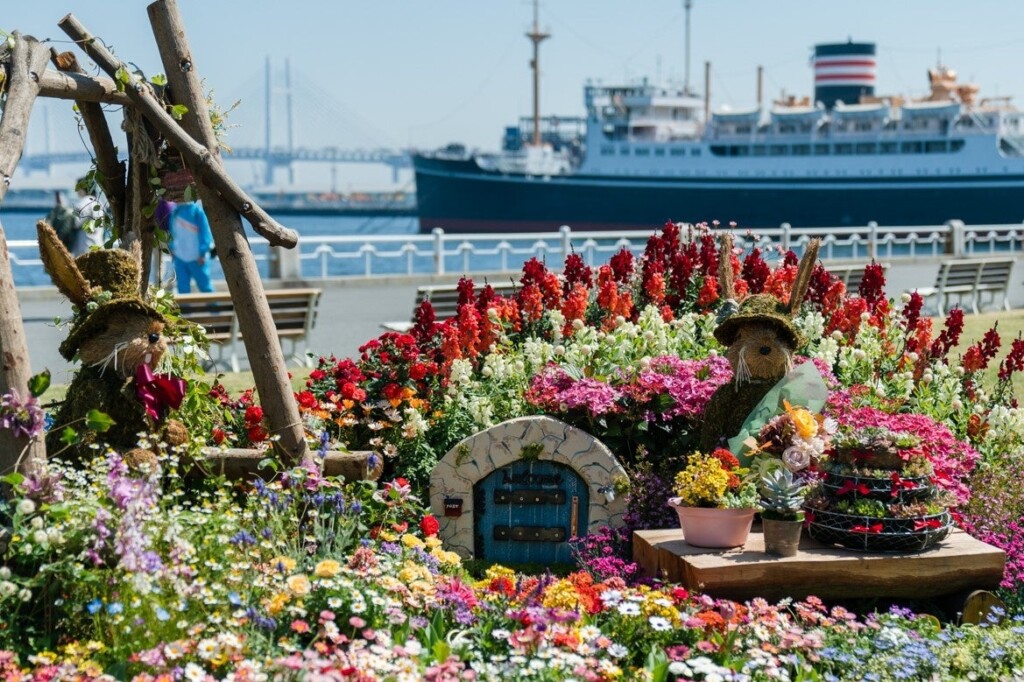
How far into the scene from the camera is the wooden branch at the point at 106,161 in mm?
5484

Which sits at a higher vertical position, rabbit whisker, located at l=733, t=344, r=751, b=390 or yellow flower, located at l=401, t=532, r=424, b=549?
rabbit whisker, located at l=733, t=344, r=751, b=390

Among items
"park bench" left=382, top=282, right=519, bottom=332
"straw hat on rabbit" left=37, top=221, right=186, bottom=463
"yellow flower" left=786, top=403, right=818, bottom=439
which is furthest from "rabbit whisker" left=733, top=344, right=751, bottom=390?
"park bench" left=382, top=282, right=519, bottom=332

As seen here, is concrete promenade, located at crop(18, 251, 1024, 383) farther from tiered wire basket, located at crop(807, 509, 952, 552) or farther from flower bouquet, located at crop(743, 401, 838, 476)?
tiered wire basket, located at crop(807, 509, 952, 552)

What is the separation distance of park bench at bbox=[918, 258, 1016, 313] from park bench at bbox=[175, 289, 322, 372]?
8.49 meters

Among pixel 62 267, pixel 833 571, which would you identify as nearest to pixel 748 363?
pixel 833 571

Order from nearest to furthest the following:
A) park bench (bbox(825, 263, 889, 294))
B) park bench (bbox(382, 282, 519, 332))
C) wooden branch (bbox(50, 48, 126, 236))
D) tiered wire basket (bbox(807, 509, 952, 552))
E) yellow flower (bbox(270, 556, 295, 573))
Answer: yellow flower (bbox(270, 556, 295, 573)) → tiered wire basket (bbox(807, 509, 952, 552)) → wooden branch (bbox(50, 48, 126, 236)) → park bench (bbox(382, 282, 519, 332)) → park bench (bbox(825, 263, 889, 294))

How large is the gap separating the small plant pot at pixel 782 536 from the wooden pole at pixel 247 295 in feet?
6.31

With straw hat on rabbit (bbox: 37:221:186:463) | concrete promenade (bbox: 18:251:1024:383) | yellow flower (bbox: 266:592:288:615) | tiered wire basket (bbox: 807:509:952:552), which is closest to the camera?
yellow flower (bbox: 266:592:288:615)

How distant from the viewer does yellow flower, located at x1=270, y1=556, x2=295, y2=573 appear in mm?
3865

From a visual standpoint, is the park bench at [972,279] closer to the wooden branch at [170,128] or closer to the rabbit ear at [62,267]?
the wooden branch at [170,128]

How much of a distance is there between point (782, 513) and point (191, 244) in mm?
10522

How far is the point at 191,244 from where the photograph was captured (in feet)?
45.9

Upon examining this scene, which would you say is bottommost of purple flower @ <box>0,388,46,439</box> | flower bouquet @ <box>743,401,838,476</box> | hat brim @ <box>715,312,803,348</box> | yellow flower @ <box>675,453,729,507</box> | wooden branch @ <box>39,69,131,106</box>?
yellow flower @ <box>675,453,729,507</box>

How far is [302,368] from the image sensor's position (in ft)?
36.2
